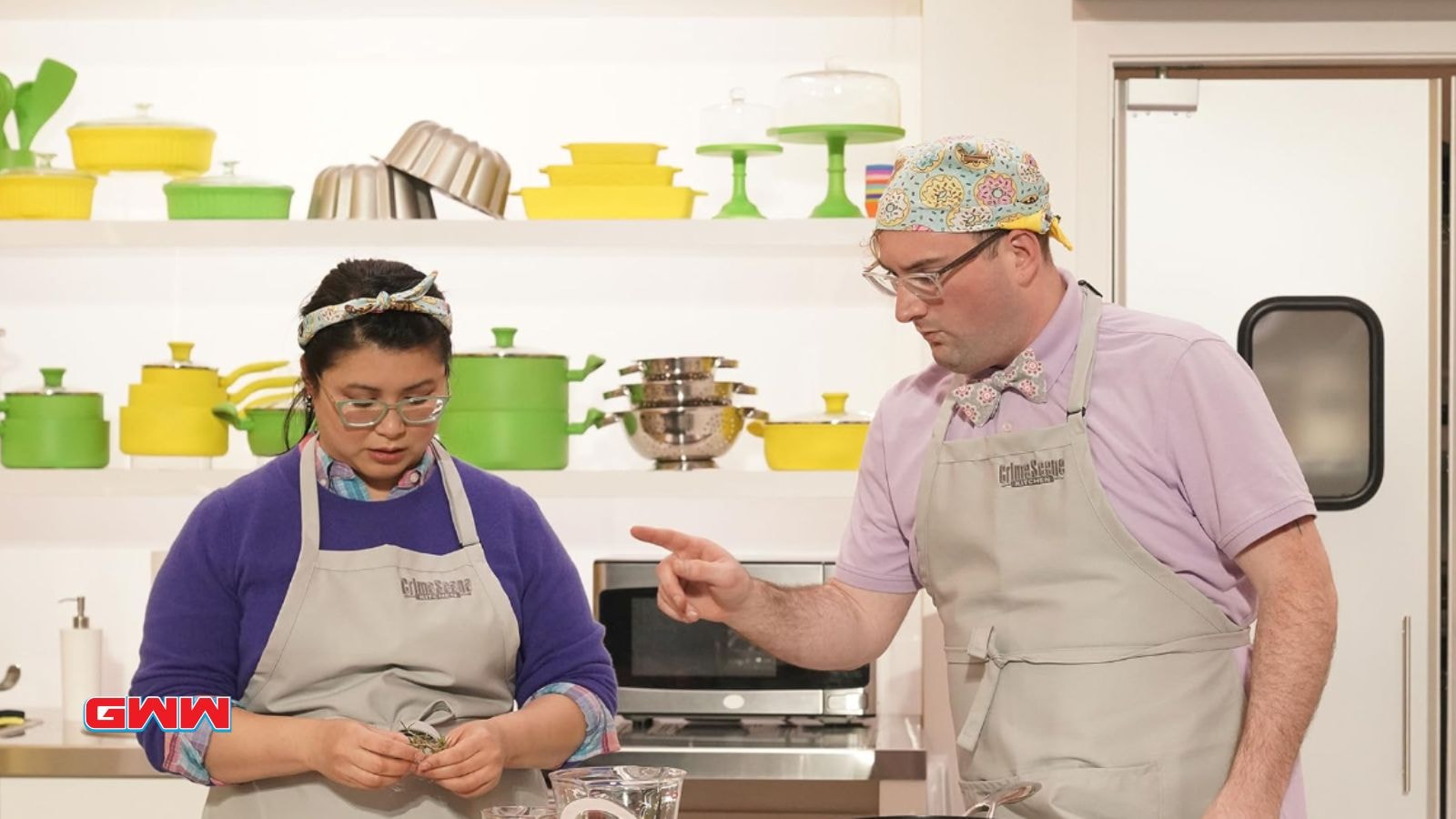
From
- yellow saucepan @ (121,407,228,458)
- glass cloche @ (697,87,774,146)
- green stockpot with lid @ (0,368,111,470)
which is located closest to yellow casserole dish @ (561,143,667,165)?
glass cloche @ (697,87,774,146)

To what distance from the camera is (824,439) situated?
288cm

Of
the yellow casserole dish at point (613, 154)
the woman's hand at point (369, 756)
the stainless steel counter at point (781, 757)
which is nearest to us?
the woman's hand at point (369, 756)

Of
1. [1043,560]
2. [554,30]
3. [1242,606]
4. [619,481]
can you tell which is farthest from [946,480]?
[554,30]

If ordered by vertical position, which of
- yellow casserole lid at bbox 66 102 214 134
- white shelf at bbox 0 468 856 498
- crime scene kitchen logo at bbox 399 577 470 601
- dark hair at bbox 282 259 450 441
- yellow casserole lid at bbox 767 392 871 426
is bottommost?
crime scene kitchen logo at bbox 399 577 470 601

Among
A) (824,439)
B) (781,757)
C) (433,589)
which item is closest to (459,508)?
(433,589)

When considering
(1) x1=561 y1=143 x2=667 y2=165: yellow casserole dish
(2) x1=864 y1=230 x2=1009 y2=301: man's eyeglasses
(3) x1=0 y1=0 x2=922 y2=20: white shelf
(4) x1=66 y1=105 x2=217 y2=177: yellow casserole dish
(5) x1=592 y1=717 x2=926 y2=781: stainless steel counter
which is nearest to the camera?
(2) x1=864 y1=230 x2=1009 y2=301: man's eyeglasses

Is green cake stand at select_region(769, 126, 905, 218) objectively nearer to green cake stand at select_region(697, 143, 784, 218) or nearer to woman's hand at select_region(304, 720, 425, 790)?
green cake stand at select_region(697, 143, 784, 218)

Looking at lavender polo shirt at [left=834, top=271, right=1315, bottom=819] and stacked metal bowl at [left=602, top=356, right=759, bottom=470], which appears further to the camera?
stacked metal bowl at [left=602, top=356, right=759, bottom=470]

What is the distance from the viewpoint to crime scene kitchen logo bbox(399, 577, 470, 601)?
1815mm

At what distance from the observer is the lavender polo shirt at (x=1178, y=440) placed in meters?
1.70

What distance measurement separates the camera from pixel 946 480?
6.29ft

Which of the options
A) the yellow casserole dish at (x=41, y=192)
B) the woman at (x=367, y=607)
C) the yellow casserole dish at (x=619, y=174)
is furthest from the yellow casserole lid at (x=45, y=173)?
the woman at (x=367, y=607)

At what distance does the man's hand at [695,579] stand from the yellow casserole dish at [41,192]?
180 centimetres

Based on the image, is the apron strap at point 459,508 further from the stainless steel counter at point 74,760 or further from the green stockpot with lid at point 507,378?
the stainless steel counter at point 74,760
